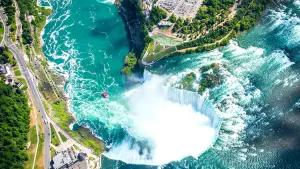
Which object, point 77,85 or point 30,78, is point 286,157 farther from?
point 30,78

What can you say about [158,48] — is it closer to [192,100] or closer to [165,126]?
[192,100]

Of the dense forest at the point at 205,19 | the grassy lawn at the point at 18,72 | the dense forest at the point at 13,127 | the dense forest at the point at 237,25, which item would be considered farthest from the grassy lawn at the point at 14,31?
the dense forest at the point at 237,25

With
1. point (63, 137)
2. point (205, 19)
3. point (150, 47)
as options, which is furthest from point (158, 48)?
point (63, 137)

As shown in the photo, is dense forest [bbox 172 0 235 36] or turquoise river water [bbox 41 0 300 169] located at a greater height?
dense forest [bbox 172 0 235 36]

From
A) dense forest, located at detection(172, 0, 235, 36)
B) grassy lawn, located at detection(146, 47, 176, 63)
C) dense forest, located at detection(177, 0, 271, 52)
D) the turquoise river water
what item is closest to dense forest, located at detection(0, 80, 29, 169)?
the turquoise river water

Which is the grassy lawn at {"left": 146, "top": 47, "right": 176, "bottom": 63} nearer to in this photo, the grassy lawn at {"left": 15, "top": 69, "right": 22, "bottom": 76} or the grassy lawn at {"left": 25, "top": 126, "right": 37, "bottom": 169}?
the grassy lawn at {"left": 25, "top": 126, "right": 37, "bottom": 169}

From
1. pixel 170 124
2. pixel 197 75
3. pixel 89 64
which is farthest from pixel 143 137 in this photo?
pixel 89 64
